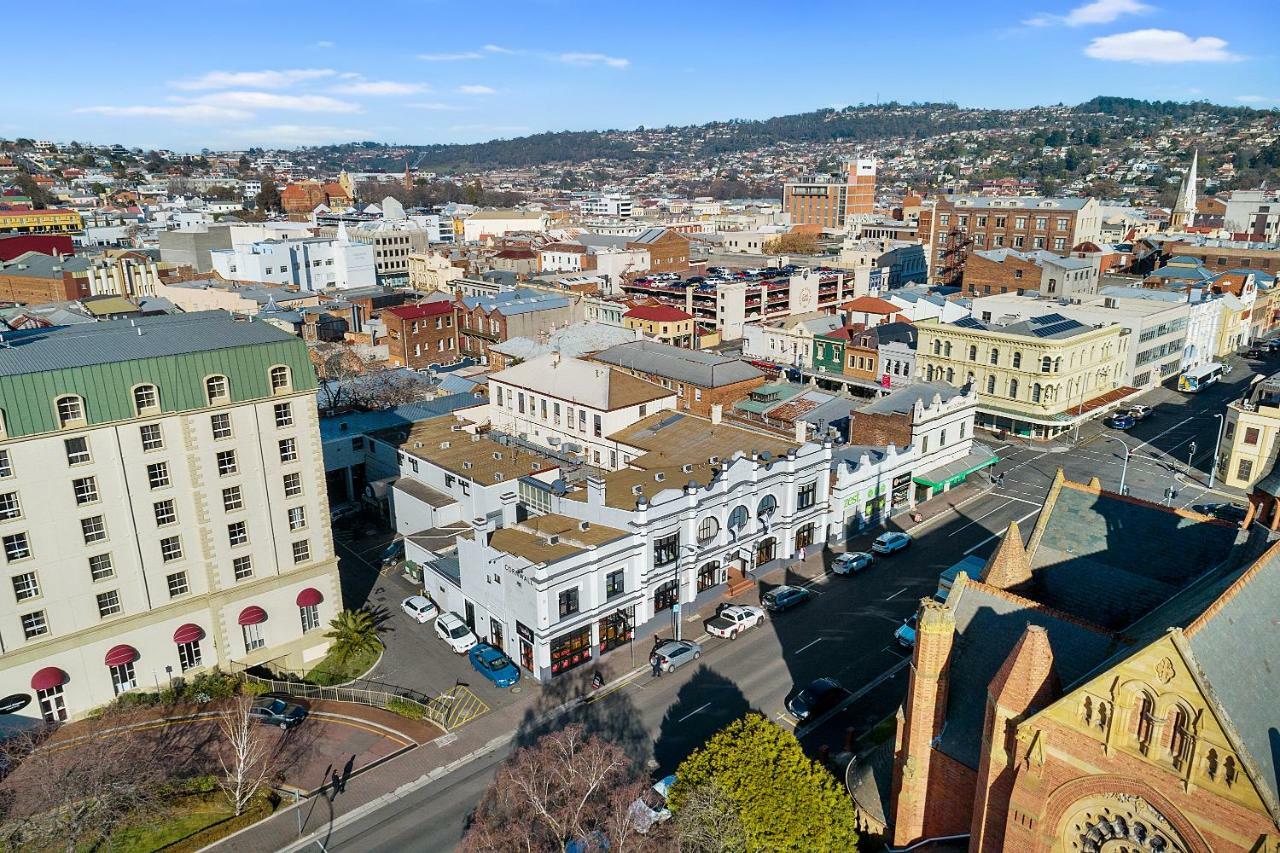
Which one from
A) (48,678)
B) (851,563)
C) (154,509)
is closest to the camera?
(48,678)

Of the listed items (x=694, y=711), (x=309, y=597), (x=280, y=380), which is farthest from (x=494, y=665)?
(x=280, y=380)

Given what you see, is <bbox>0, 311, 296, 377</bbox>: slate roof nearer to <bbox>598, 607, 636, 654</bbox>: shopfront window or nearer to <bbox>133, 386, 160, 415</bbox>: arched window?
<bbox>133, 386, 160, 415</bbox>: arched window

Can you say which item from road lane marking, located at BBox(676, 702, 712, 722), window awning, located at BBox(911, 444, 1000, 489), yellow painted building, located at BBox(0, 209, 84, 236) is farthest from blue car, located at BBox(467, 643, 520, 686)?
yellow painted building, located at BBox(0, 209, 84, 236)

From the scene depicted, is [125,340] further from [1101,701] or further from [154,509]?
[1101,701]

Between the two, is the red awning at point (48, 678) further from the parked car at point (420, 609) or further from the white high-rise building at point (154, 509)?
the parked car at point (420, 609)

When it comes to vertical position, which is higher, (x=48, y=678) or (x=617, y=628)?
(x=48, y=678)

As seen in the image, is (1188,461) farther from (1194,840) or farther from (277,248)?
(277,248)

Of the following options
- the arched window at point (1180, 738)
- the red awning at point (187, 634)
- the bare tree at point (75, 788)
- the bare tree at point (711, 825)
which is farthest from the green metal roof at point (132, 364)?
the arched window at point (1180, 738)
